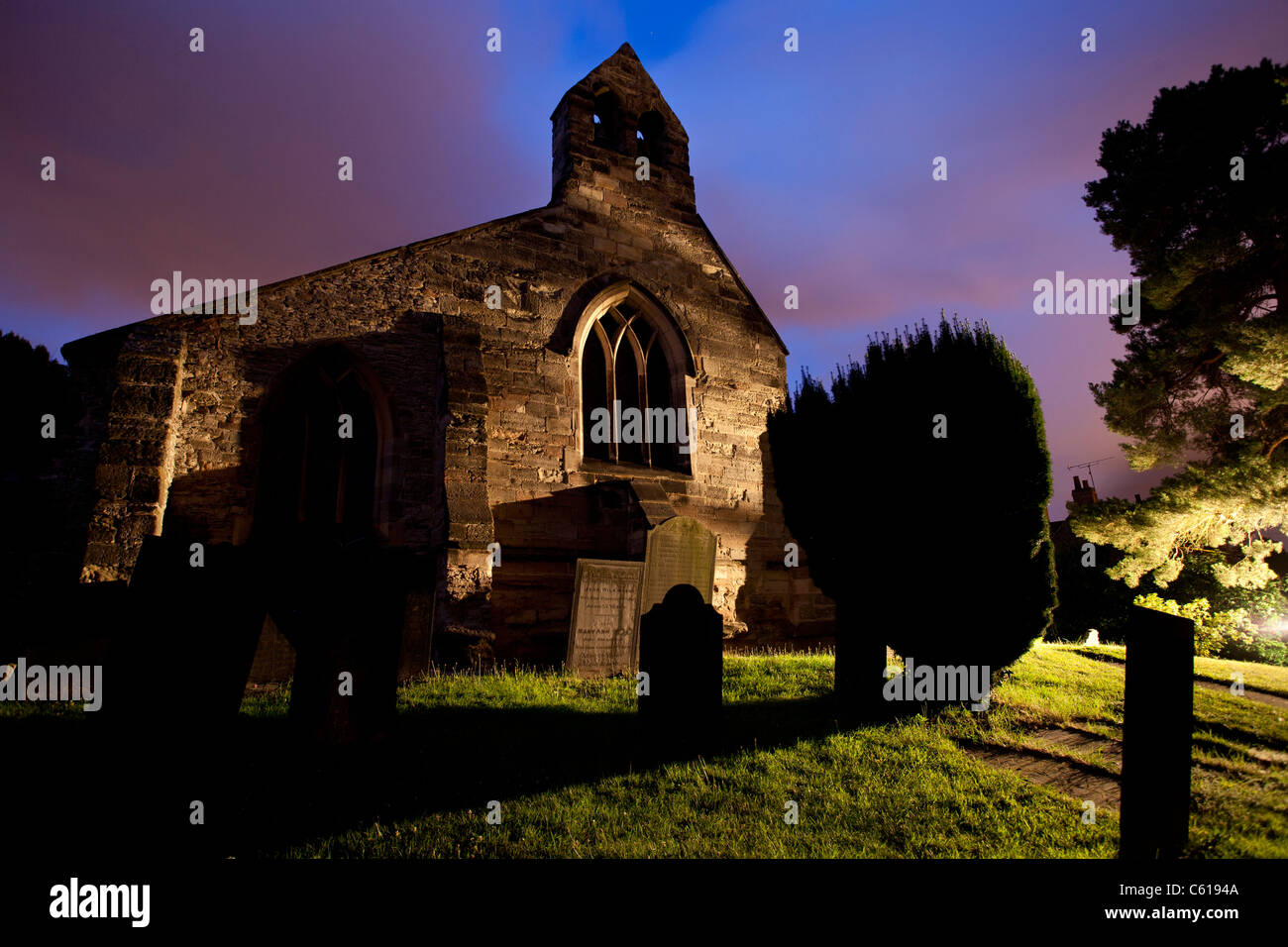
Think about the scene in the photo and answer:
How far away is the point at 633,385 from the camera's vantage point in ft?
36.6

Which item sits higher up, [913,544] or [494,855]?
[913,544]

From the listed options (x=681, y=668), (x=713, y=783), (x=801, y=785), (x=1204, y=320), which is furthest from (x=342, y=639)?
(x=1204, y=320)

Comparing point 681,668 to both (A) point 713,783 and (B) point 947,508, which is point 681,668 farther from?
(B) point 947,508

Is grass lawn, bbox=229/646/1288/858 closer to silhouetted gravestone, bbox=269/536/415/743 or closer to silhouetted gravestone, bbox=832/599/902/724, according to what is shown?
silhouetted gravestone, bbox=832/599/902/724

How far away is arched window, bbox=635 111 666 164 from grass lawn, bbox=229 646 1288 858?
11063mm

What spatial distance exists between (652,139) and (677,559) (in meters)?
9.22

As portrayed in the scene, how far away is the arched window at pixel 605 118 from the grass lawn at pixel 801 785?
10964 millimetres

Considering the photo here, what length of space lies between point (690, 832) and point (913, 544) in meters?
A: 3.69

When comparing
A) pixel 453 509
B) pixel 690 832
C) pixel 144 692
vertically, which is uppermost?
pixel 453 509

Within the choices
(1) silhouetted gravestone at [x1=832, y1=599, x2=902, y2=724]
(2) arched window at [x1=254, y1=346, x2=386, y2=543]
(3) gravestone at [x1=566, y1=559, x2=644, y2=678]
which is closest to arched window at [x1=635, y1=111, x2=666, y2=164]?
(2) arched window at [x1=254, y1=346, x2=386, y2=543]
